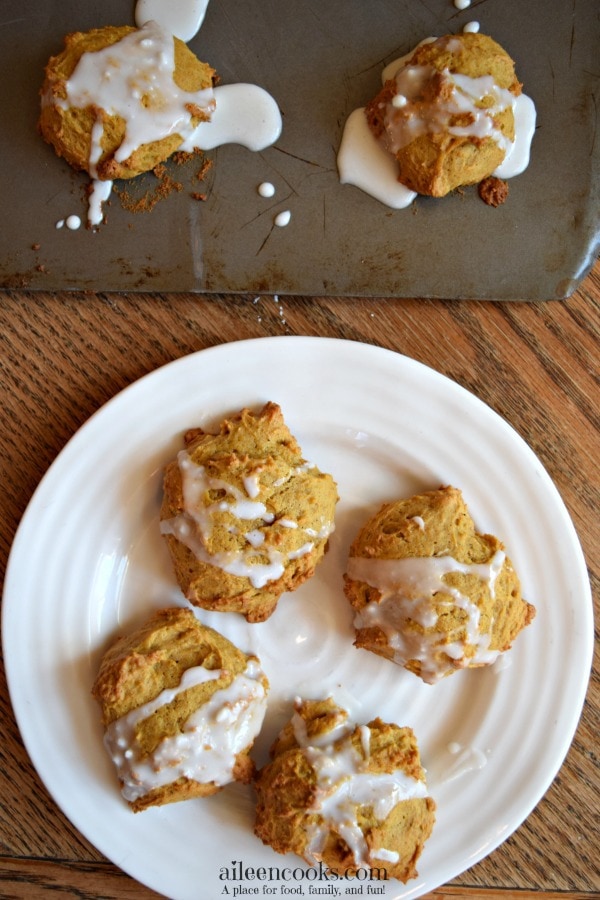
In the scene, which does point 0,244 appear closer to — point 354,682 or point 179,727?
point 179,727

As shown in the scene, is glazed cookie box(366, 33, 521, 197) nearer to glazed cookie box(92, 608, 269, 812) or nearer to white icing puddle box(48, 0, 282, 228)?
white icing puddle box(48, 0, 282, 228)

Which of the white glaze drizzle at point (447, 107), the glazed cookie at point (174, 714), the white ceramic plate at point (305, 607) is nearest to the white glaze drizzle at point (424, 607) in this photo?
the white ceramic plate at point (305, 607)

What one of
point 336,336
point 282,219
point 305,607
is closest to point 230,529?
point 305,607

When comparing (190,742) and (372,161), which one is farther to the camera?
(372,161)

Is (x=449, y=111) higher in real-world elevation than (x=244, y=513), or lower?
higher

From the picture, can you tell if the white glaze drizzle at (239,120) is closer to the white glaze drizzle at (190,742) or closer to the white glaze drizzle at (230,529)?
the white glaze drizzle at (230,529)

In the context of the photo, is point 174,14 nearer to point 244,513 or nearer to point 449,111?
point 449,111

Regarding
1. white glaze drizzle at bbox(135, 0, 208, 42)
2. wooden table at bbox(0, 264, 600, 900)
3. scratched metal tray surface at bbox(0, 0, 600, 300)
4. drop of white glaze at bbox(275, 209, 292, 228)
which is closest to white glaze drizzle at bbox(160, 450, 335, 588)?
wooden table at bbox(0, 264, 600, 900)
